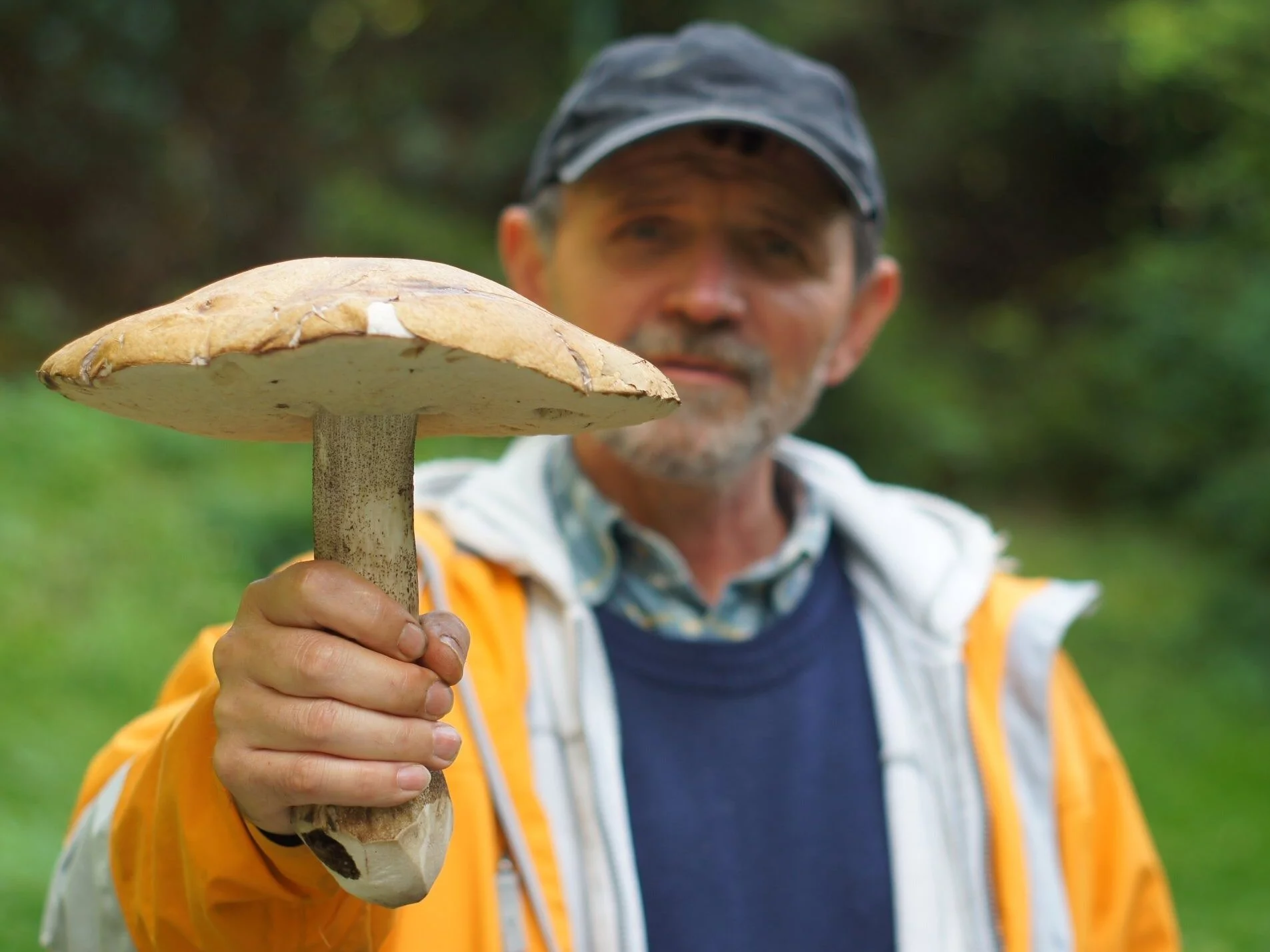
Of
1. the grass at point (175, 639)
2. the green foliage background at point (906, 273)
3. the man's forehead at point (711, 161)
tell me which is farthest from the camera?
the green foliage background at point (906, 273)

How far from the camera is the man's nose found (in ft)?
6.09

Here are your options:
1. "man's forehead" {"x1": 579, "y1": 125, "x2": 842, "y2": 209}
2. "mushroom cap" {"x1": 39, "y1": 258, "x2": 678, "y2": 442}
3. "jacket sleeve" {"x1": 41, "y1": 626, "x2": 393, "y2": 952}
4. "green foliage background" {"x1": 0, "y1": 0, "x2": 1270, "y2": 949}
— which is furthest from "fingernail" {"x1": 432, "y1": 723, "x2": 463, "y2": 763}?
"green foliage background" {"x1": 0, "y1": 0, "x2": 1270, "y2": 949}

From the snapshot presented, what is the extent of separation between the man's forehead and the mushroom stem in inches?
37.5

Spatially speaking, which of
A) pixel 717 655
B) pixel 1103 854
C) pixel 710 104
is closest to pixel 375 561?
pixel 717 655

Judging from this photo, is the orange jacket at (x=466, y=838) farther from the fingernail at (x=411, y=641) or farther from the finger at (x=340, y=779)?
the fingernail at (x=411, y=641)

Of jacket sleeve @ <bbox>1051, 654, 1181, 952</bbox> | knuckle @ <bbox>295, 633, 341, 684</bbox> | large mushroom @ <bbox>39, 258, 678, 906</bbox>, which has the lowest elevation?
jacket sleeve @ <bbox>1051, 654, 1181, 952</bbox>

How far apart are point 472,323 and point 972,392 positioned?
14252 mm

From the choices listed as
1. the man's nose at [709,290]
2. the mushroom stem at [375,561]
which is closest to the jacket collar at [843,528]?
the man's nose at [709,290]

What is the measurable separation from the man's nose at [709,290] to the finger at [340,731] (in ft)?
3.19

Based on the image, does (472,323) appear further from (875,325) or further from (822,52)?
(822,52)

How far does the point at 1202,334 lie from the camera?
295 inches

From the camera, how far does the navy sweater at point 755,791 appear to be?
1.71 meters

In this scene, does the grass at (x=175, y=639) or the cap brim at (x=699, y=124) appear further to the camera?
the grass at (x=175, y=639)

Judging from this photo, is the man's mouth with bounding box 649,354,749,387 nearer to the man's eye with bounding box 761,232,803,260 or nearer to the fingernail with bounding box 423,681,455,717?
→ the man's eye with bounding box 761,232,803,260
